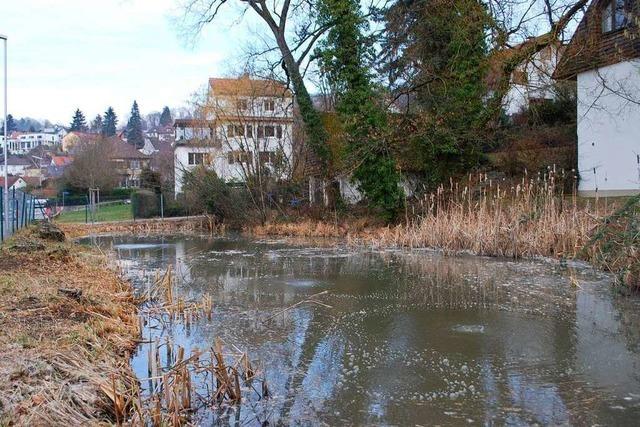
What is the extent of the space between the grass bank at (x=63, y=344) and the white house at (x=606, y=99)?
1653cm

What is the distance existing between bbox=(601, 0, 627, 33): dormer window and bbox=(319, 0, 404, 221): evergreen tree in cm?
810

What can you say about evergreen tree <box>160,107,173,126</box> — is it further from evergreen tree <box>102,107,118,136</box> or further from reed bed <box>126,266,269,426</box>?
reed bed <box>126,266,269,426</box>

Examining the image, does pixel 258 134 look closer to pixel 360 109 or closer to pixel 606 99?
pixel 360 109

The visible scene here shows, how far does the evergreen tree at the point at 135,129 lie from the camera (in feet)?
365

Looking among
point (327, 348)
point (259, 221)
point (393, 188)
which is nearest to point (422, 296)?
point (327, 348)

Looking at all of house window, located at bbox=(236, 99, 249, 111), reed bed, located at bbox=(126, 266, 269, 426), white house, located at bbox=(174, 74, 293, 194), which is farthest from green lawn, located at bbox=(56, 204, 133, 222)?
reed bed, located at bbox=(126, 266, 269, 426)

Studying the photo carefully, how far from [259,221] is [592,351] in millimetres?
22227

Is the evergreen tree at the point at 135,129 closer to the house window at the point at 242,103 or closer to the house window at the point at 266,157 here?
the house window at the point at 242,103

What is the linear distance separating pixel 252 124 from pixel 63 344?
25328mm

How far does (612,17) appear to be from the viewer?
68.1 feet

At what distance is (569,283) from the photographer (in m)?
11.6

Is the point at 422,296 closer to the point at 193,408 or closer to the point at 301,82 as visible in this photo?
the point at 193,408

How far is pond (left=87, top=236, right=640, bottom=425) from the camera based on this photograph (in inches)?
213

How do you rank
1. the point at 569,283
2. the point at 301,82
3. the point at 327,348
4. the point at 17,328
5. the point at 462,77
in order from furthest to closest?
the point at 301,82
the point at 462,77
the point at 569,283
the point at 327,348
the point at 17,328
